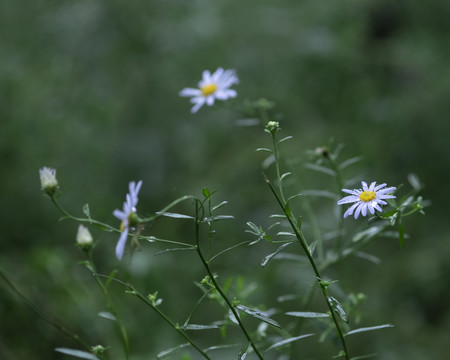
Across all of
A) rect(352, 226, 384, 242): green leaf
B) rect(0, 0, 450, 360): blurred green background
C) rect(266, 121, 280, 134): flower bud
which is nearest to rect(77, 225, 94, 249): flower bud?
rect(266, 121, 280, 134): flower bud

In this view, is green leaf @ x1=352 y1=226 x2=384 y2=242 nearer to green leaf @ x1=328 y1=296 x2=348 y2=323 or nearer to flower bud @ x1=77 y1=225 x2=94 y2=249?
green leaf @ x1=328 y1=296 x2=348 y2=323

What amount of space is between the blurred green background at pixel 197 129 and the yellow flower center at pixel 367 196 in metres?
Result: 0.90

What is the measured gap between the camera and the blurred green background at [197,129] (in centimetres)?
166

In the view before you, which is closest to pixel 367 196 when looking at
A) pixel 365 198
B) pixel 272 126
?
pixel 365 198

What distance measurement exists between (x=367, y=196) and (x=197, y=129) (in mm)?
1373

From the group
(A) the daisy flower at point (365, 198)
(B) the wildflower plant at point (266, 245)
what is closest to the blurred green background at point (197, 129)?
(B) the wildflower plant at point (266, 245)

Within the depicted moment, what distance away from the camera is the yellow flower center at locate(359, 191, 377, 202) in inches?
23.0

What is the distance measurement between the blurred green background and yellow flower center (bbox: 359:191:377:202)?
0.90 metres

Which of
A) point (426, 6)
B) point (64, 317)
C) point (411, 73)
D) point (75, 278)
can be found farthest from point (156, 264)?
point (426, 6)

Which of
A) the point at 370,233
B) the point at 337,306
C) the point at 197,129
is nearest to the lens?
the point at 337,306

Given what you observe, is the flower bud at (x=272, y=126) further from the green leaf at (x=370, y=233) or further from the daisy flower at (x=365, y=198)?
the green leaf at (x=370, y=233)

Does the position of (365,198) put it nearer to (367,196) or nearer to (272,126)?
(367,196)

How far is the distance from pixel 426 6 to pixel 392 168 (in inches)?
30.8

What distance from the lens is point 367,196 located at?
59 centimetres
